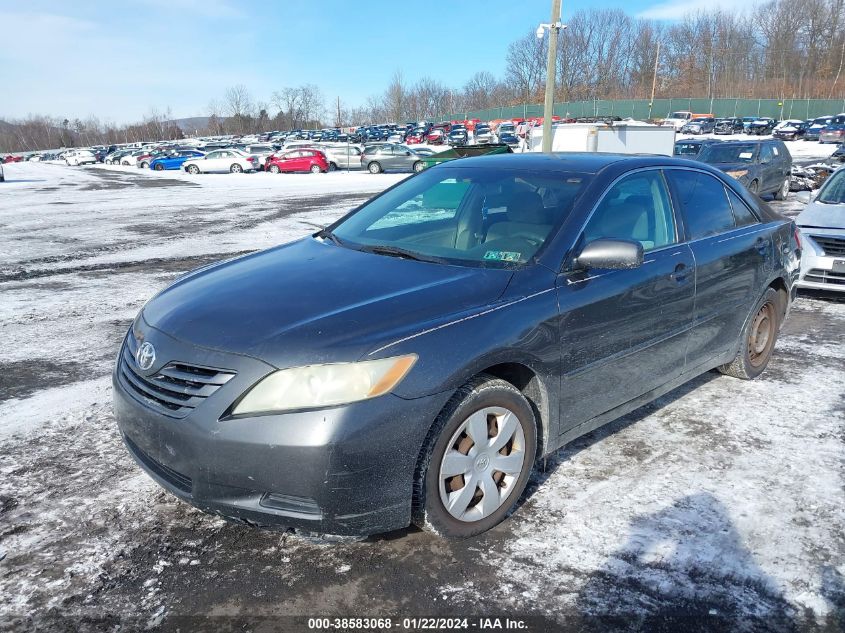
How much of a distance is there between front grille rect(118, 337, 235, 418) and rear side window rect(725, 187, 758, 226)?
3.71 meters

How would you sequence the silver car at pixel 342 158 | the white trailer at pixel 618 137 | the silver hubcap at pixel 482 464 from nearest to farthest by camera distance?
the silver hubcap at pixel 482 464, the white trailer at pixel 618 137, the silver car at pixel 342 158

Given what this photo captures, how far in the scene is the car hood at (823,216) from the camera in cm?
704

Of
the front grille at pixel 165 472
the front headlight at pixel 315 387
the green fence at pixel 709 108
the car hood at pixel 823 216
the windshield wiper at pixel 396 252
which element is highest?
the green fence at pixel 709 108

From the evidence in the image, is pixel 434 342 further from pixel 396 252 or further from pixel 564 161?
pixel 564 161

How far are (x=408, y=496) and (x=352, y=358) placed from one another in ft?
2.02

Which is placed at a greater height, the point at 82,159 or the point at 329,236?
the point at 82,159

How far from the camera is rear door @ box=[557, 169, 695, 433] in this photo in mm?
3158

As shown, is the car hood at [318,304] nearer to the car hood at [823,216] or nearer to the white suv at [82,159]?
the car hood at [823,216]

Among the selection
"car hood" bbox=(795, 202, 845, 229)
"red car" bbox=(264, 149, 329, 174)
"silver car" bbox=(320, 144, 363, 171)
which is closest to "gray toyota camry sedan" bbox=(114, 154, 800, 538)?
"car hood" bbox=(795, 202, 845, 229)

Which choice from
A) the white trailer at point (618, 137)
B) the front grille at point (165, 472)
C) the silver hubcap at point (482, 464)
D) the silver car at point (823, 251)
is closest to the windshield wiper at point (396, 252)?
the silver hubcap at point (482, 464)

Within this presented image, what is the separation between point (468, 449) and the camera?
9.07ft

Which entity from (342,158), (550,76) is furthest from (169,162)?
(550,76)

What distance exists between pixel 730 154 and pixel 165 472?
1619 cm

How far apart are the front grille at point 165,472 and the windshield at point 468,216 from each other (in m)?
1.56
